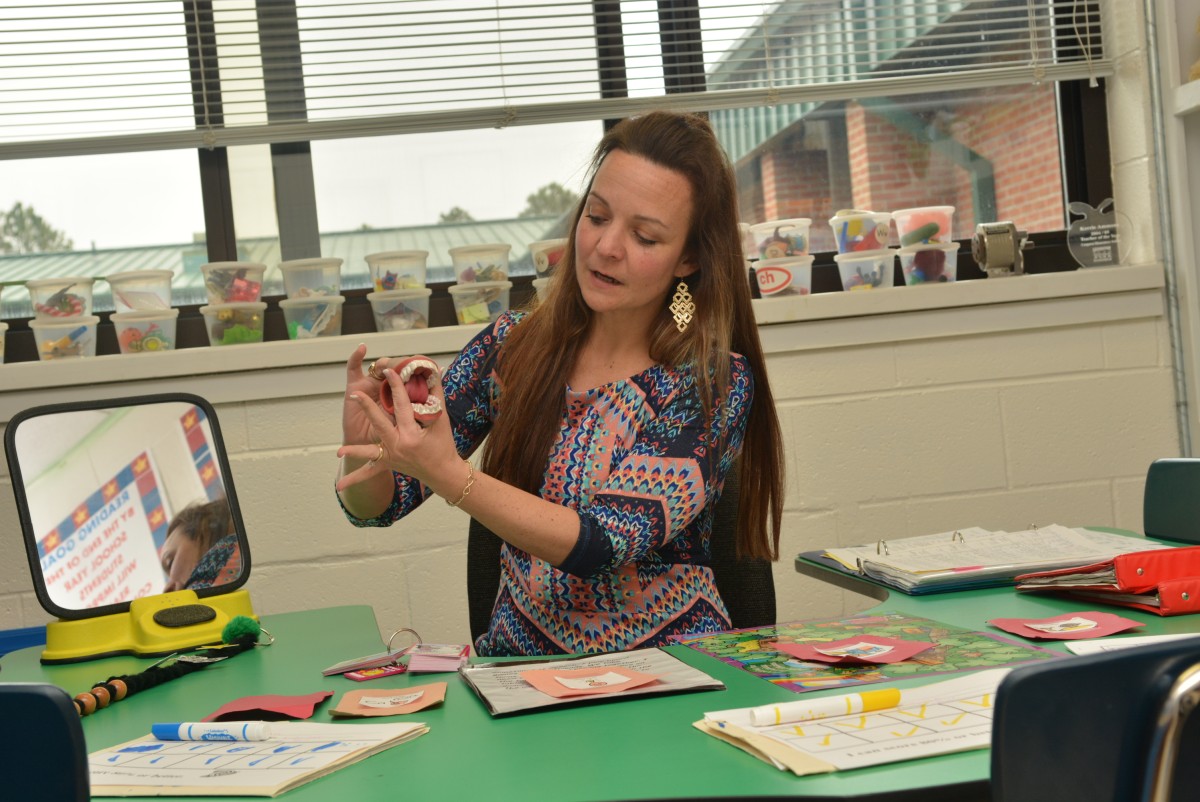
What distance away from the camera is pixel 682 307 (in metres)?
1.84

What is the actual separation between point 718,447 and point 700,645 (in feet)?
1.25

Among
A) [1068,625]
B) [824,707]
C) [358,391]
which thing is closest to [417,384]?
[358,391]

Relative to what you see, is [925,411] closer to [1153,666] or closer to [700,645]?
[700,645]

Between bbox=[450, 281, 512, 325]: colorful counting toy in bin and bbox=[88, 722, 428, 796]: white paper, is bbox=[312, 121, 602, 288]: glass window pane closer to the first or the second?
bbox=[450, 281, 512, 325]: colorful counting toy in bin

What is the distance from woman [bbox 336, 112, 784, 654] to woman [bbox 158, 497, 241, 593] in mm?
248

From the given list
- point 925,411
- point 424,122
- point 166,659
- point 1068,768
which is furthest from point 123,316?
point 1068,768

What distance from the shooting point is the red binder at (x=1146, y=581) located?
1409 mm

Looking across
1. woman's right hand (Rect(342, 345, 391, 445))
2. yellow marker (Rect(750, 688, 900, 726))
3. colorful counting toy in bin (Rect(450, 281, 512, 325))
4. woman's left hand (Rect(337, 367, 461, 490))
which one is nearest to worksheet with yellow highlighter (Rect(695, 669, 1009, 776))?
yellow marker (Rect(750, 688, 900, 726))

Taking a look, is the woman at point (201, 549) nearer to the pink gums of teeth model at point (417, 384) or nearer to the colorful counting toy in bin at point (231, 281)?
the pink gums of teeth model at point (417, 384)

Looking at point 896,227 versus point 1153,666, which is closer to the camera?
point 1153,666

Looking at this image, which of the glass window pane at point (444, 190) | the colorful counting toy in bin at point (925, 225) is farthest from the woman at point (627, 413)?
the colorful counting toy in bin at point (925, 225)

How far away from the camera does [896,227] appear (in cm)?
281

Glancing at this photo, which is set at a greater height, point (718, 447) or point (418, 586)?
point (718, 447)

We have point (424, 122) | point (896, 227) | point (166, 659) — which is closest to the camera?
point (166, 659)
